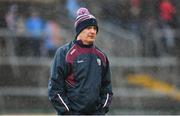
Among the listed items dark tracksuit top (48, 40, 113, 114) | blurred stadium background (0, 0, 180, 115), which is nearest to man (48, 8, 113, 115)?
dark tracksuit top (48, 40, 113, 114)

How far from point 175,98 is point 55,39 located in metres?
2.44

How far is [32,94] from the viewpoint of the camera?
1493 centimetres

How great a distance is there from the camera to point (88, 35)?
26.1 ft

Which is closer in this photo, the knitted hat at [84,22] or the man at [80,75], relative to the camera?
the man at [80,75]

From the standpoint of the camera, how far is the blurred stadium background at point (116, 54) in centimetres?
1487

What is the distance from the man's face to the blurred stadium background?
6503 millimetres

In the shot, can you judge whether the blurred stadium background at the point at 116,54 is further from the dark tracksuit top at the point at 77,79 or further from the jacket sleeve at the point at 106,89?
the dark tracksuit top at the point at 77,79

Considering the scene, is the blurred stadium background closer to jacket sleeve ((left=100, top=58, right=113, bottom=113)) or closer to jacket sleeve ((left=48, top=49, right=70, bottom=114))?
jacket sleeve ((left=100, top=58, right=113, bottom=113))

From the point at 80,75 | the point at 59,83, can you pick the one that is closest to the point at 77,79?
the point at 80,75

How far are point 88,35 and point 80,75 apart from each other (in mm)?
391

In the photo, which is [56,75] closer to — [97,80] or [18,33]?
[97,80]

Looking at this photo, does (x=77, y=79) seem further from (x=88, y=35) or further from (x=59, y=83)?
(x=88, y=35)

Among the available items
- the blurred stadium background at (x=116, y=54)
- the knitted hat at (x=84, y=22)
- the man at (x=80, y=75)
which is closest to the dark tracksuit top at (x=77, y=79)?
the man at (x=80, y=75)

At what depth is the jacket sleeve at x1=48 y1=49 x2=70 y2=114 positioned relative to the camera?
25.9 feet
